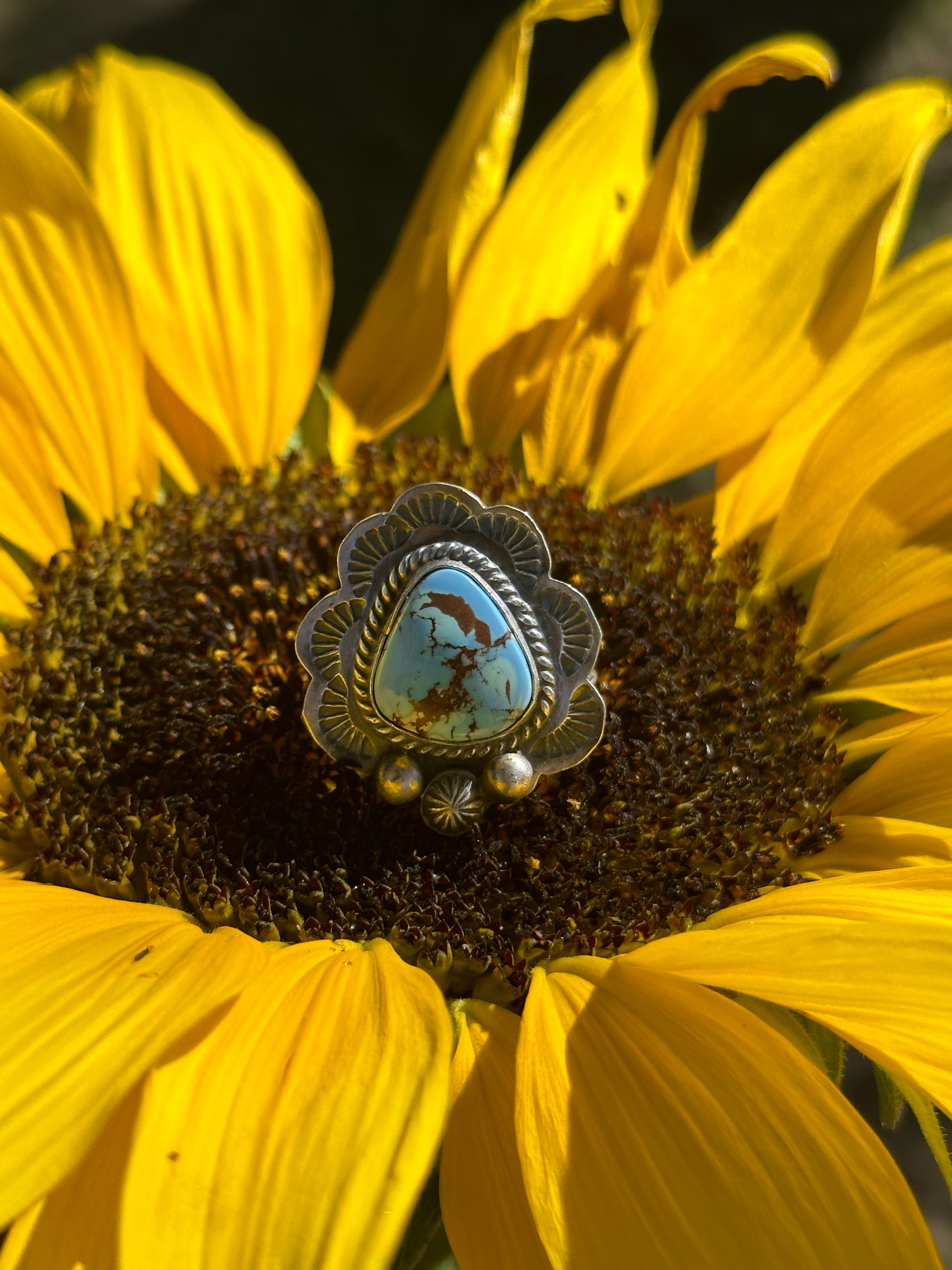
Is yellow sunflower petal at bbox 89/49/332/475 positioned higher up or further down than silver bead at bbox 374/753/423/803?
higher up

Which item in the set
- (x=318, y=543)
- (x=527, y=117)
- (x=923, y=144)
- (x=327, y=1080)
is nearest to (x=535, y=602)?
(x=318, y=543)

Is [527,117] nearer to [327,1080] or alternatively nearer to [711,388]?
[711,388]

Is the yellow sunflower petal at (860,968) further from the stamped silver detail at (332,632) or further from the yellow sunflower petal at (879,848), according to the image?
the stamped silver detail at (332,632)

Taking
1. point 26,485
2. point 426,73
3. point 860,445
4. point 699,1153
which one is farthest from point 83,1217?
point 426,73

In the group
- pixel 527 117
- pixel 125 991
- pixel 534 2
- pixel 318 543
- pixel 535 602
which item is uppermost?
pixel 527 117

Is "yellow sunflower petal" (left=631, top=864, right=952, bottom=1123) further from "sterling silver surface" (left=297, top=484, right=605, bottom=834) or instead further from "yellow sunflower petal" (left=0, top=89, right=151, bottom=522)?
"yellow sunflower petal" (left=0, top=89, right=151, bottom=522)

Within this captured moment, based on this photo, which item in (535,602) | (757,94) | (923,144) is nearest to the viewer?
(535,602)

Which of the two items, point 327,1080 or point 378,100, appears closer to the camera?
point 327,1080

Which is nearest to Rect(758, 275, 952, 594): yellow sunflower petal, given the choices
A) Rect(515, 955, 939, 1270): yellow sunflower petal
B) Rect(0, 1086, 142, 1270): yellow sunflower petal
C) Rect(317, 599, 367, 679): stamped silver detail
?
Rect(317, 599, 367, 679): stamped silver detail
